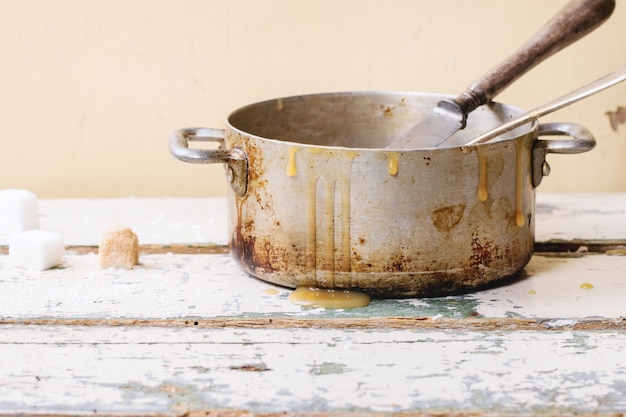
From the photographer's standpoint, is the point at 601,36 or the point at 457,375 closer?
the point at 457,375

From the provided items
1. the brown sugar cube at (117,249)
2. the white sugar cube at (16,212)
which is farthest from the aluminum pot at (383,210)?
the white sugar cube at (16,212)

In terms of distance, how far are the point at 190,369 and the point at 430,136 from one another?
0.45 metres

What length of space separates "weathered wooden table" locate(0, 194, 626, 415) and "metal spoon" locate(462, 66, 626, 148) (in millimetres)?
175

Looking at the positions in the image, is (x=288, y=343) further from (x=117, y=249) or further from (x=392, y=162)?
(x=117, y=249)

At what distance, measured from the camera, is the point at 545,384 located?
0.84 meters

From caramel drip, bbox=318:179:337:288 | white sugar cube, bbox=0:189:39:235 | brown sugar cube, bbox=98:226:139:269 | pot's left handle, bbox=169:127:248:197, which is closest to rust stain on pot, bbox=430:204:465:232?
caramel drip, bbox=318:179:337:288

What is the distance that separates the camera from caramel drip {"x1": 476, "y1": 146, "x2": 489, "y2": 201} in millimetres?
981

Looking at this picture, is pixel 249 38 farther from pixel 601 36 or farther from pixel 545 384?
pixel 545 384

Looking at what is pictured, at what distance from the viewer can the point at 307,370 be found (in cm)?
87

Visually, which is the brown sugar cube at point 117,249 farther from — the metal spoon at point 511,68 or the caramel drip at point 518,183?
the caramel drip at point 518,183

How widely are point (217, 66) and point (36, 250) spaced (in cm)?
53

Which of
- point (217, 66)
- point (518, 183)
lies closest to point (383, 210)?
point (518, 183)

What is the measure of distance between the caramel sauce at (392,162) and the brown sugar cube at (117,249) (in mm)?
358

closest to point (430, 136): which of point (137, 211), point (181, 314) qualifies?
point (181, 314)
